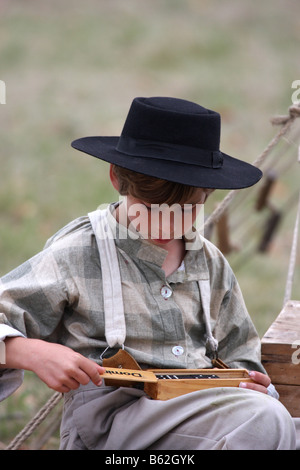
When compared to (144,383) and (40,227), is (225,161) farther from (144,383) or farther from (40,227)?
(40,227)

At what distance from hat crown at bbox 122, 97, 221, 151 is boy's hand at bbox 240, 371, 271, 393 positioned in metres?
0.50

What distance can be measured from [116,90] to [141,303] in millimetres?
5586

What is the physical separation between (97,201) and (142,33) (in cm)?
386

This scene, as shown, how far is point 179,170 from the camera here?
1398mm

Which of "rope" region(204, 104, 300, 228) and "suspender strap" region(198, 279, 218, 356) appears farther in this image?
"rope" region(204, 104, 300, 228)

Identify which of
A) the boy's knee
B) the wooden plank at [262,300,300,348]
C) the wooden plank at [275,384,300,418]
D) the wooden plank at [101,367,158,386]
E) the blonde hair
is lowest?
the wooden plank at [275,384,300,418]

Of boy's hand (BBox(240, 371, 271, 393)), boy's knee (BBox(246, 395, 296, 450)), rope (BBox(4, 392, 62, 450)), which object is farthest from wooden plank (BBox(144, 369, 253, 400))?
rope (BBox(4, 392, 62, 450))

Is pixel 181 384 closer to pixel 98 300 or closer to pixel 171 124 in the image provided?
pixel 98 300

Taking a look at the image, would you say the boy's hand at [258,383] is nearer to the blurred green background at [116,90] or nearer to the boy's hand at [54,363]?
the boy's hand at [54,363]

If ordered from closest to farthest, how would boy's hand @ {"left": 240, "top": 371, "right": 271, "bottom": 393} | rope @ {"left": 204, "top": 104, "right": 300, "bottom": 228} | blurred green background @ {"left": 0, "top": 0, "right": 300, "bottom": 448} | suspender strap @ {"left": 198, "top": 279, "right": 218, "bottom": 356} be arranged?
boy's hand @ {"left": 240, "top": 371, "right": 271, "bottom": 393} < suspender strap @ {"left": 198, "top": 279, "right": 218, "bottom": 356} < rope @ {"left": 204, "top": 104, "right": 300, "bottom": 228} < blurred green background @ {"left": 0, "top": 0, "right": 300, "bottom": 448}

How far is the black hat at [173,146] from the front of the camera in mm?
1399

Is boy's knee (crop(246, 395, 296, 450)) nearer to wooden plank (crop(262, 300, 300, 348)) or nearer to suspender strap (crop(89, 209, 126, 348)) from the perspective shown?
suspender strap (crop(89, 209, 126, 348))

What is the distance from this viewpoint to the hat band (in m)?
1.42
